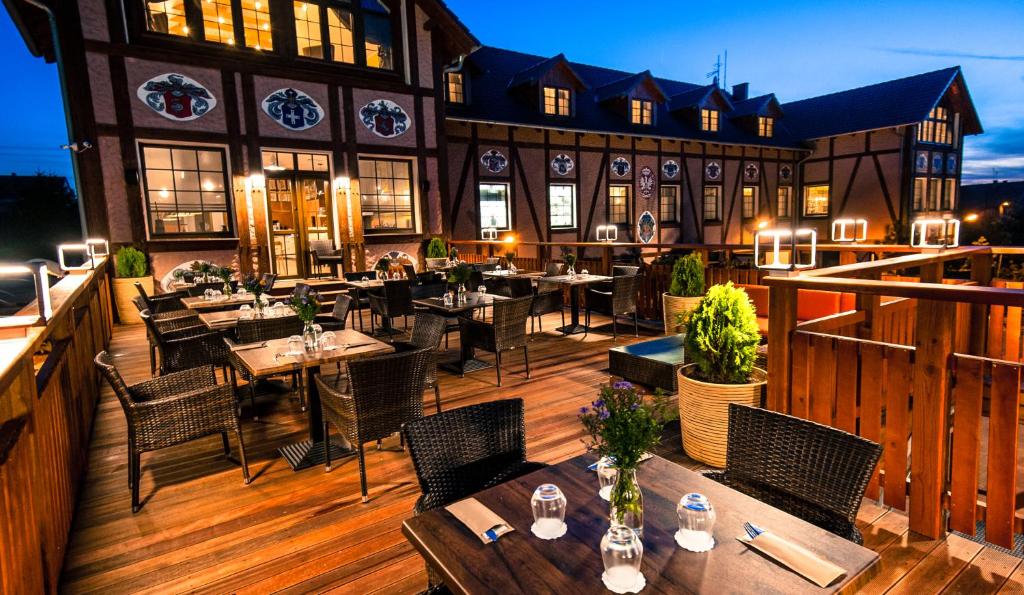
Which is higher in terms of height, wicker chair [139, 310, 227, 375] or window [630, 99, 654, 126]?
window [630, 99, 654, 126]

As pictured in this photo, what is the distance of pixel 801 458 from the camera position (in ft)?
6.15

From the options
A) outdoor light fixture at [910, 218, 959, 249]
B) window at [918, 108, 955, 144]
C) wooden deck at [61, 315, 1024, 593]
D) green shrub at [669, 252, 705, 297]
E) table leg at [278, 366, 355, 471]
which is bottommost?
wooden deck at [61, 315, 1024, 593]

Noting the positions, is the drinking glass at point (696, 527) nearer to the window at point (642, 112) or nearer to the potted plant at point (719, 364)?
the potted plant at point (719, 364)

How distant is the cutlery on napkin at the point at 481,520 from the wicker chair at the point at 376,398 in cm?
157

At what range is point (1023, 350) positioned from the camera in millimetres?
4641

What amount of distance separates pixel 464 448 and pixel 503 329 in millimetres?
2985

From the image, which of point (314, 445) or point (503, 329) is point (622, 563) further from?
point (503, 329)

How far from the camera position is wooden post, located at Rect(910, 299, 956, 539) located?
242 centimetres

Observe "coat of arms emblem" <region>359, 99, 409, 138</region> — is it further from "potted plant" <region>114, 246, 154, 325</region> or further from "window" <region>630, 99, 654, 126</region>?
"window" <region>630, 99, 654, 126</region>

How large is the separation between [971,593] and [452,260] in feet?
26.8

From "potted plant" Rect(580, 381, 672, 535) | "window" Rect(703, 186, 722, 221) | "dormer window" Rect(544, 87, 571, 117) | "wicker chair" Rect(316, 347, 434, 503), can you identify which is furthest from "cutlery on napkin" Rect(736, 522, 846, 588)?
"window" Rect(703, 186, 722, 221)

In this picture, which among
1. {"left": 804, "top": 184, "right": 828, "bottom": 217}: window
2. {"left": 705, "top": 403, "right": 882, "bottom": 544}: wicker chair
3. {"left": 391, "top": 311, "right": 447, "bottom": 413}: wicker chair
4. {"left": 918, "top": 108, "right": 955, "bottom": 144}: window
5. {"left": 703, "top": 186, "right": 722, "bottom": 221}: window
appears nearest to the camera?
{"left": 705, "top": 403, "right": 882, "bottom": 544}: wicker chair

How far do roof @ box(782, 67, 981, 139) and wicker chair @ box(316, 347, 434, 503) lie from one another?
61.8 feet

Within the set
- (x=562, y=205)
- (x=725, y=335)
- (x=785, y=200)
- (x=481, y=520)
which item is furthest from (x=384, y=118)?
(x=785, y=200)
